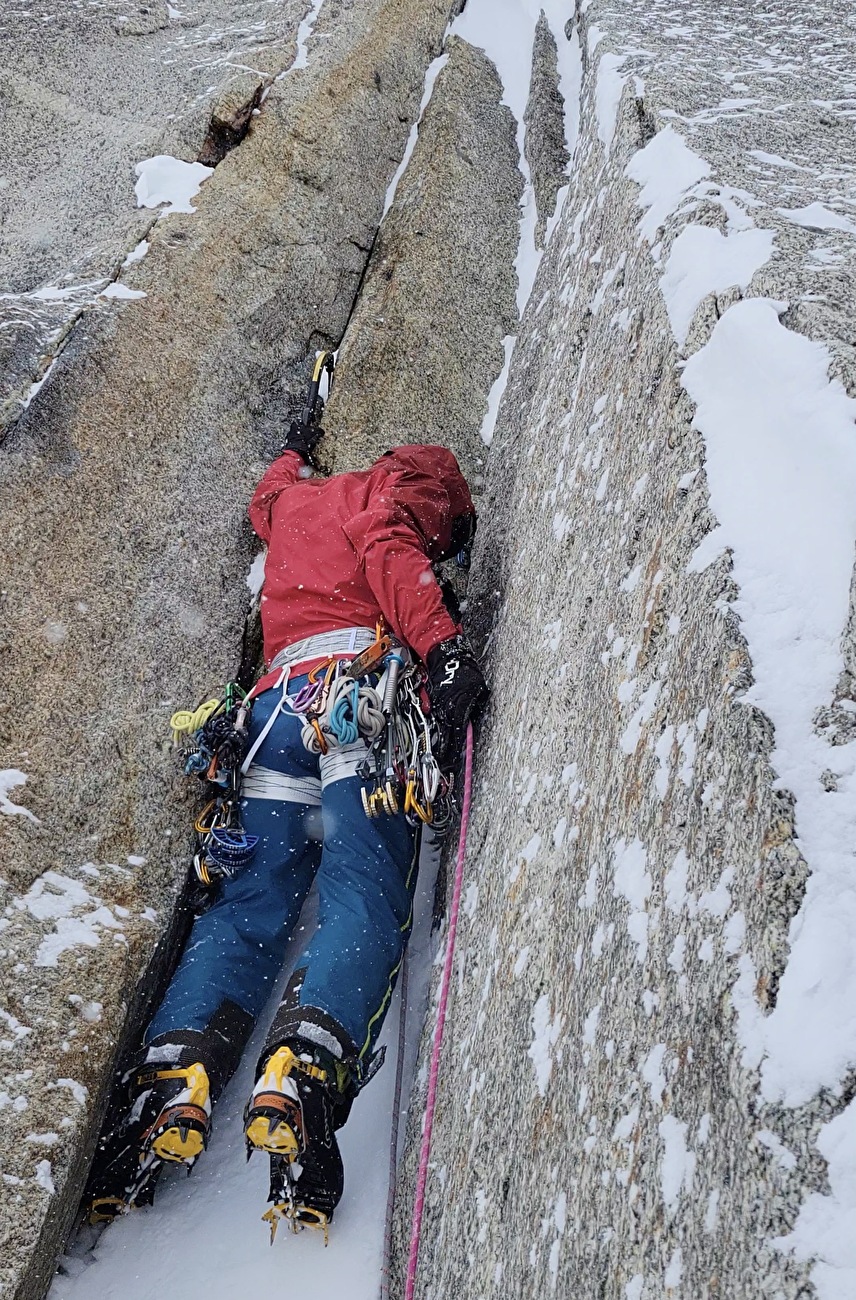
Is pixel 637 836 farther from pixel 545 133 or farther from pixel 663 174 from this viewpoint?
pixel 545 133

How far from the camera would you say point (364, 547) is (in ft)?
13.5

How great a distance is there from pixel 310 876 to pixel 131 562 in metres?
1.94

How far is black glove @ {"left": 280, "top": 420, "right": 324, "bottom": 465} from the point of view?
211 inches

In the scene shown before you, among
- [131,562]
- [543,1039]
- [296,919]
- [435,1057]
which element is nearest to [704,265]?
[543,1039]

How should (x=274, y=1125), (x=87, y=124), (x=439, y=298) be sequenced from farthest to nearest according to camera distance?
(x=87, y=124) < (x=439, y=298) < (x=274, y=1125)

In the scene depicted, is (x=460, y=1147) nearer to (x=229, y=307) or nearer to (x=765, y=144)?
(x=765, y=144)

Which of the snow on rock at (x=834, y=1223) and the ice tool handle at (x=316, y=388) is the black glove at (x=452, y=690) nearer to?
the ice tool handle at (x=316, y=388)

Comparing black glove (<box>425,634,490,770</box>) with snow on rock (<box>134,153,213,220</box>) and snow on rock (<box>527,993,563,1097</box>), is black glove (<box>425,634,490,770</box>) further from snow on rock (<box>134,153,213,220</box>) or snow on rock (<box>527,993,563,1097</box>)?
snow on rock (<box>134,153,213,220</box>)

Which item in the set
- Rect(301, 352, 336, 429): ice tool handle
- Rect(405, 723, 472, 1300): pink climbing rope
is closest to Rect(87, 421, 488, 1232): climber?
Rect(405, 723, 472, 1300): pink climbing rope

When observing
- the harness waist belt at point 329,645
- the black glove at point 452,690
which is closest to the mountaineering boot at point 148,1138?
the black glove at point 452,690

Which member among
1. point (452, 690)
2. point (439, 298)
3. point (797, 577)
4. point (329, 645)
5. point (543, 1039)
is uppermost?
point (439, 298)

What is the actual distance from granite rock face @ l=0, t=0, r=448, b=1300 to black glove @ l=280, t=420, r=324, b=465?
0.22 meters

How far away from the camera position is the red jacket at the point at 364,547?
396cm

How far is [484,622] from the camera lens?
14.5ft
